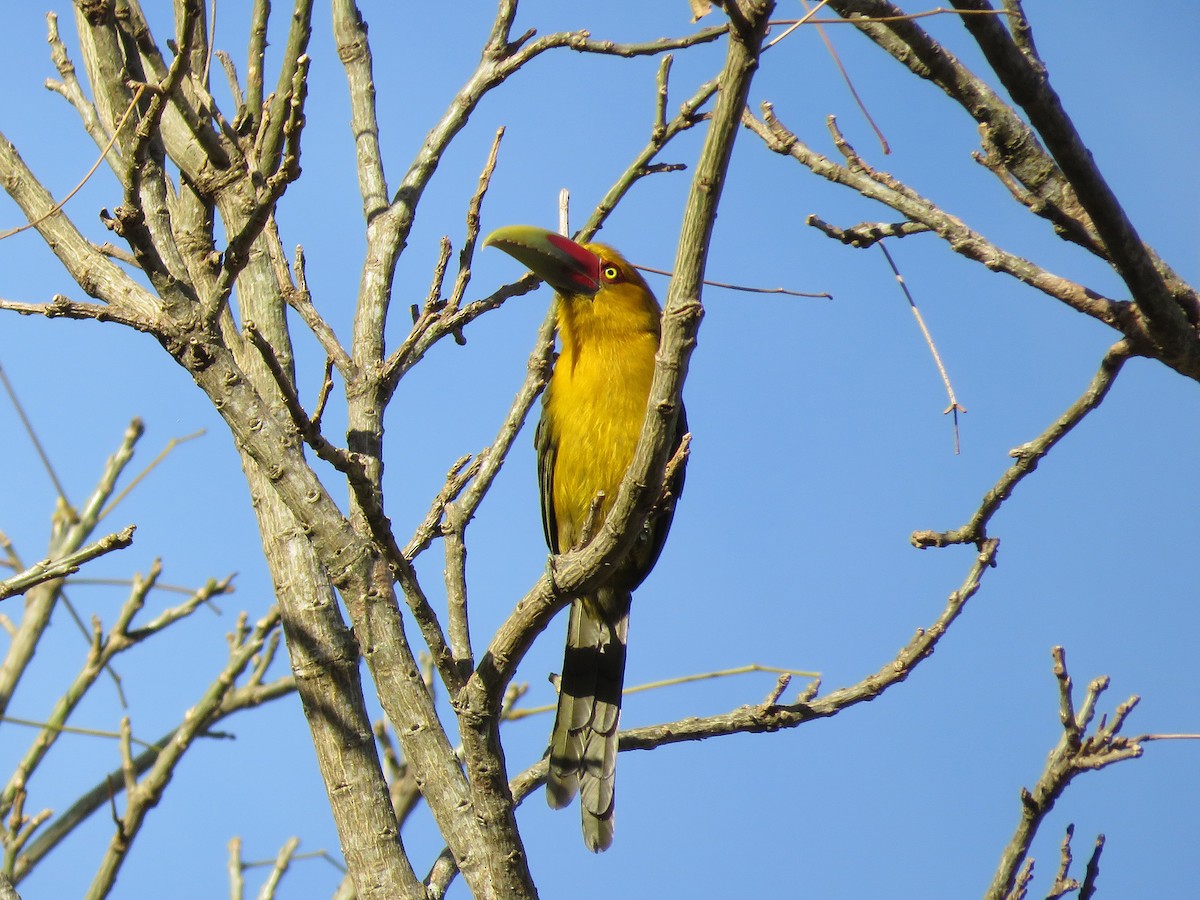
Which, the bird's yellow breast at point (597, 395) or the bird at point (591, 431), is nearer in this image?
the bird at point (591, 431)

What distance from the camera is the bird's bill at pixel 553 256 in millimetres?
4727

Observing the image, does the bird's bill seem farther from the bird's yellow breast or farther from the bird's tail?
the bird's tail

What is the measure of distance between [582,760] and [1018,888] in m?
1.60

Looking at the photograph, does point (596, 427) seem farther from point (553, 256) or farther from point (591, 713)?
point (591, 713)

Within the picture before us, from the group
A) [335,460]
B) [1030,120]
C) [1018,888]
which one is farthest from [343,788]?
[1030,120]

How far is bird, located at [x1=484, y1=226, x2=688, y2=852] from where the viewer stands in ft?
15.2

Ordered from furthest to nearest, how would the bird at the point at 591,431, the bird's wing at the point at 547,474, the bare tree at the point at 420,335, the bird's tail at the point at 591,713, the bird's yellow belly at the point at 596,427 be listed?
the bird's wing at the point at 547,474 → the bird's yellow belly at the point at 596,427 → the bird at the point at 591,431 → the bird's tail at the point at 591,713 → the bare tree at the point at 420,335

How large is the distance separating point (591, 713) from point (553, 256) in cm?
182


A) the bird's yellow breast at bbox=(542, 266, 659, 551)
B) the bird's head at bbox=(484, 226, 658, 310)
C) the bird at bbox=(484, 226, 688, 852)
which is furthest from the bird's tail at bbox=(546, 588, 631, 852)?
the bird's head at bbox=(484, 226, 658, 310)

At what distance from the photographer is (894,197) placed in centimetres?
312

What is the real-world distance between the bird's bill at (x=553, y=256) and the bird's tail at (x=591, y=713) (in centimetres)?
129

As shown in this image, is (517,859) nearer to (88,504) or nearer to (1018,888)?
(1018,888)

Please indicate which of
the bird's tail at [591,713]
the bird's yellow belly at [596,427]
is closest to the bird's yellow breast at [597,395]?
the bird's yellow belly at [596,427]

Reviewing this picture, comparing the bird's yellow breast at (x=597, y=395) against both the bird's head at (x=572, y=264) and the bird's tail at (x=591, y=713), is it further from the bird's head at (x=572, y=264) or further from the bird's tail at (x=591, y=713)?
the bird's tail at (x=591, y=713)
